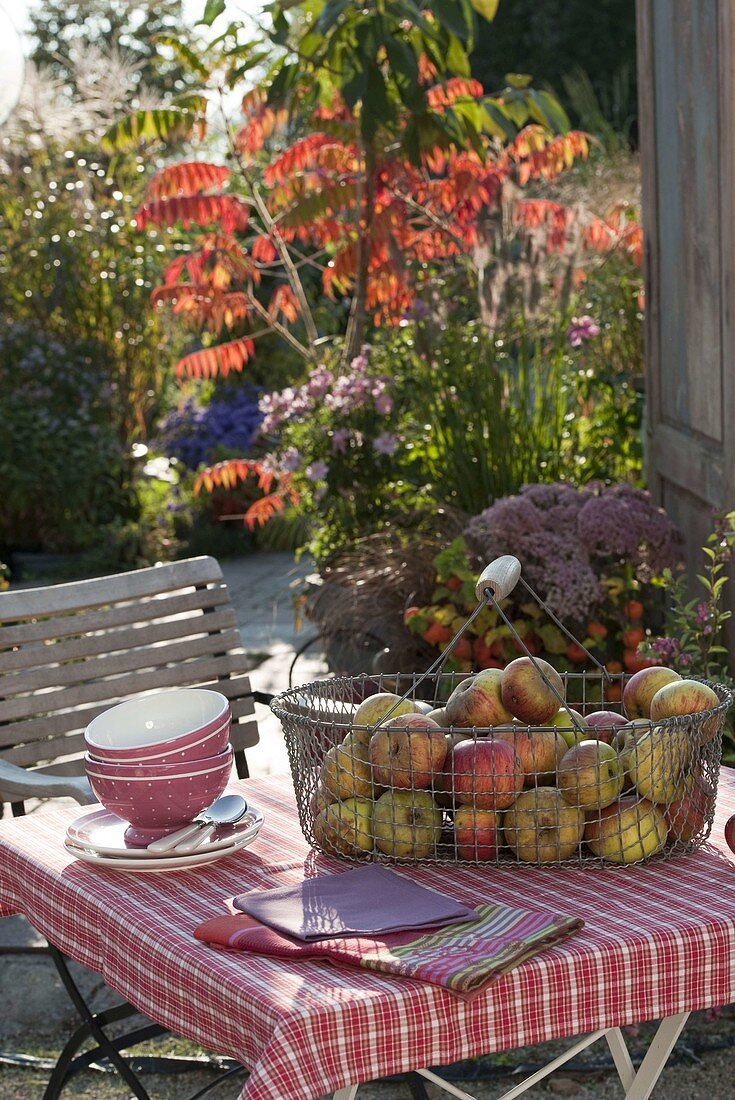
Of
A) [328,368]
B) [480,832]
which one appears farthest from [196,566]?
[328,368]

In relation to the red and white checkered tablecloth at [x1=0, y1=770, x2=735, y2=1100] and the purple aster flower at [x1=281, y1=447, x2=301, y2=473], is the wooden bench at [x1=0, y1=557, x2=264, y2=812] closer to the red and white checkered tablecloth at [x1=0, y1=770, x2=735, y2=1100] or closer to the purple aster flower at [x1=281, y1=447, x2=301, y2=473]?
the red and white checkered tablecloth at [x1=0, y1=770, x2=735, y2=1100]

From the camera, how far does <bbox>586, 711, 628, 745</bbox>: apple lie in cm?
158

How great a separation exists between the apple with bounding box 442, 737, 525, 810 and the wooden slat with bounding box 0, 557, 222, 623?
5.06ft

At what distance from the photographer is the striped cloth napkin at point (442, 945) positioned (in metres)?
1.28

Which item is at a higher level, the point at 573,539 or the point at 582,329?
the point at 582,329

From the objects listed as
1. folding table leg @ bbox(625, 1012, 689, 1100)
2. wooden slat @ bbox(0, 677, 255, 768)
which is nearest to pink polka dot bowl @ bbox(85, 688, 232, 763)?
folding table leg @ bbox(625, 1012, 689, 1100)

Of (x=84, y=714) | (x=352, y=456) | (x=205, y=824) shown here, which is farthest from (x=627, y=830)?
(x=352, y=456)

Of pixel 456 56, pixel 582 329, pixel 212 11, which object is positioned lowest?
pixel 582 329

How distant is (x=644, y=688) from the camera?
172 cm

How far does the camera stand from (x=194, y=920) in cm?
150

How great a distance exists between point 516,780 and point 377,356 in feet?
14.3

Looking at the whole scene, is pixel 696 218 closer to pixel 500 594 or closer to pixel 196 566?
pixel 196 566

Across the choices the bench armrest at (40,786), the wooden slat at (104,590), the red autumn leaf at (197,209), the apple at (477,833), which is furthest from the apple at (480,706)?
the red autumn leaf at (197,209)

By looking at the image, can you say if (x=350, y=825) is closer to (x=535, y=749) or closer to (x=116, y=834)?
(x=535, y=749)
